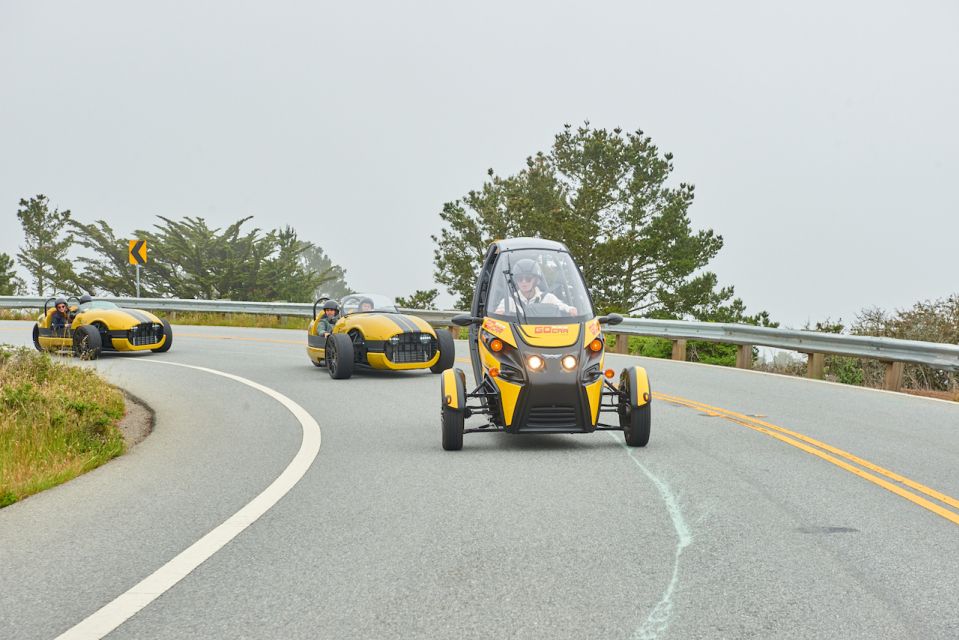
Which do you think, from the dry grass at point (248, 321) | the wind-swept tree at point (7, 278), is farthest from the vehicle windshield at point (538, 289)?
the wind-swept tree at point (7, 278)

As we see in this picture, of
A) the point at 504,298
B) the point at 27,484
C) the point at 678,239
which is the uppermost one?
the point at 678,239

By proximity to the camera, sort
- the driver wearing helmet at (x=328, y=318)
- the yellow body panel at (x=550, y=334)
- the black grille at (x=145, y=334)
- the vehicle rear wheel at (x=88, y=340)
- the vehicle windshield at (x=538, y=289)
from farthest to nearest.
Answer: the black grille at (x=145, y=334) → the vehicle rear wheel at (x=88, y=340) → the driver wearing helmet at (x=328, y=318) → the vehicle windshield at (x=538, y=289) → the yellow body panel at (x=550, y=334)

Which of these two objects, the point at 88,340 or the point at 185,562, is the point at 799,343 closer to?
the point at 88,340

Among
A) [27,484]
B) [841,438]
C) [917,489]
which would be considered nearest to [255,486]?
[27,484]

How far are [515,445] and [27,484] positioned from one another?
4128mm

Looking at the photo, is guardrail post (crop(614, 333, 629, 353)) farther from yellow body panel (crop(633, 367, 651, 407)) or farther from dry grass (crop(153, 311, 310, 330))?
yellow body panel (crop(633, 367, 651, 407))

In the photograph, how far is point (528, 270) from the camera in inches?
361

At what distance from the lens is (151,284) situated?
5216cm

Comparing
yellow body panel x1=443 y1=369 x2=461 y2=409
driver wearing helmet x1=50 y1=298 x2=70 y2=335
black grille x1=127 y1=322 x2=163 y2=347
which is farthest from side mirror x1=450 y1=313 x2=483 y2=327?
driver wearing helmet x1=50 y1=298 x2=70 y2=335

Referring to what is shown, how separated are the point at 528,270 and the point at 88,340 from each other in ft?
39.5

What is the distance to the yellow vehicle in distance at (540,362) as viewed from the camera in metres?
8.33

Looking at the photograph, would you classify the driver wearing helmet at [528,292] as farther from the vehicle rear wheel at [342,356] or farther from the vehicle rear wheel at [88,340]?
Result: the vehicle rear wheel at [88,340]

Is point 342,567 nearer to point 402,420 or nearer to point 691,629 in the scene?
point 691,629

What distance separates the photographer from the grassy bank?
739 centimetres
